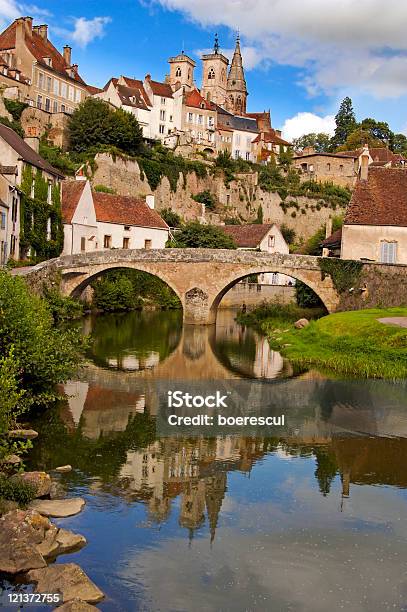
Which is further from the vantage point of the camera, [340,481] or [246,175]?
[246,175]

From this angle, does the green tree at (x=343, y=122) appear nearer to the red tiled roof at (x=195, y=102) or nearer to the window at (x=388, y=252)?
the red tiled roof at (x=195, y=102)

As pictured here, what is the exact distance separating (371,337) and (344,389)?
17.6 feet

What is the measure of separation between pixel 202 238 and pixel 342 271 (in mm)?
18555

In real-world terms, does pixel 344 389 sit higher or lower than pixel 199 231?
lower

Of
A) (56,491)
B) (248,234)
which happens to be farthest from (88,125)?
(56,491)

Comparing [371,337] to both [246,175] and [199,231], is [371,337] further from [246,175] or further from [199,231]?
[246,175]

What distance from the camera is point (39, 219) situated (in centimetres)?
3897

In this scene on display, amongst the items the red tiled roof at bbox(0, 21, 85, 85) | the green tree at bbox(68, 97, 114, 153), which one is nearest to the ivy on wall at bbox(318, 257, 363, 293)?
the green tree at bbox(68, 97, 114, 153)

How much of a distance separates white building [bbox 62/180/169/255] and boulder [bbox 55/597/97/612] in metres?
36.1

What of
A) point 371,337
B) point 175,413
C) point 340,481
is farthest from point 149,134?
point 340,481

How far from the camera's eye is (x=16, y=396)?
40.2 feet

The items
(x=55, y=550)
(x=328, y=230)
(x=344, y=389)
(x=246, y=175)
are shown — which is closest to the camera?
(x=55, y=550)

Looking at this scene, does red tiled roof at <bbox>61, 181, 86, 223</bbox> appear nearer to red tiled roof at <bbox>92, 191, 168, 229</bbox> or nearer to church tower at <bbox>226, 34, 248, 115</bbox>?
red tiled roof at <bbox>92, 191, 168, 229</bbox>

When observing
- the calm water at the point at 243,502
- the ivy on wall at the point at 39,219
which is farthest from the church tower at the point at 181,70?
the calm water at the point at 243,502
